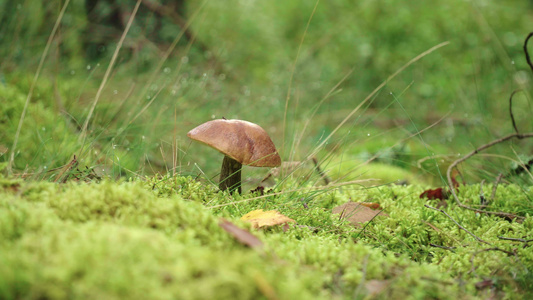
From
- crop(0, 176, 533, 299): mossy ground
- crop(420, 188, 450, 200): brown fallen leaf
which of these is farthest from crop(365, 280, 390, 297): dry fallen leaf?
crop(420, 188, 450, 200): brown fallen leaf

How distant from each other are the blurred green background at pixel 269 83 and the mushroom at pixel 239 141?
0.19 meters

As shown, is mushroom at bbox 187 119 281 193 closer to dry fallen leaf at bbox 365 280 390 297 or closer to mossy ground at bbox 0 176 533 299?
mossy ground at bbox 0 176 533 299

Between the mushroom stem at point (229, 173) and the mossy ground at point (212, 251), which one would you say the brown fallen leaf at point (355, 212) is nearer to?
the mossy ground at point (212, 251)

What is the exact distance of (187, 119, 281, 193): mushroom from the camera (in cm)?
170

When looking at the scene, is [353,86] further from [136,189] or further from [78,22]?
[136,189]

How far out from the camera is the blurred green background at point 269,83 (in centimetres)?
244

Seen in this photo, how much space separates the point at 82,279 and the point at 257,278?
1.21 ft

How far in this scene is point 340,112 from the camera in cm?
526

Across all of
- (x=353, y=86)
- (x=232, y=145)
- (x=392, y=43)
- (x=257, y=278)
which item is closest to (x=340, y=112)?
(x=353, y=86)

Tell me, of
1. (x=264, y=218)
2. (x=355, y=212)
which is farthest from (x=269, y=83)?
(x=264, y=218)

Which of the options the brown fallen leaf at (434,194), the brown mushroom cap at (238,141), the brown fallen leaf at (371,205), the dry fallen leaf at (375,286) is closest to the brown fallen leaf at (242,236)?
the dry fallen leaf at (375,286)

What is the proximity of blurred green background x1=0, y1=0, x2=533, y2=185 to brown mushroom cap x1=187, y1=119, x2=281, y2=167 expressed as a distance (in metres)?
0.19

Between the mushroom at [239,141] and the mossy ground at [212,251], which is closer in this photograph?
the mossy ground at [212,251]

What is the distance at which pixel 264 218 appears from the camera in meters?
1.57
